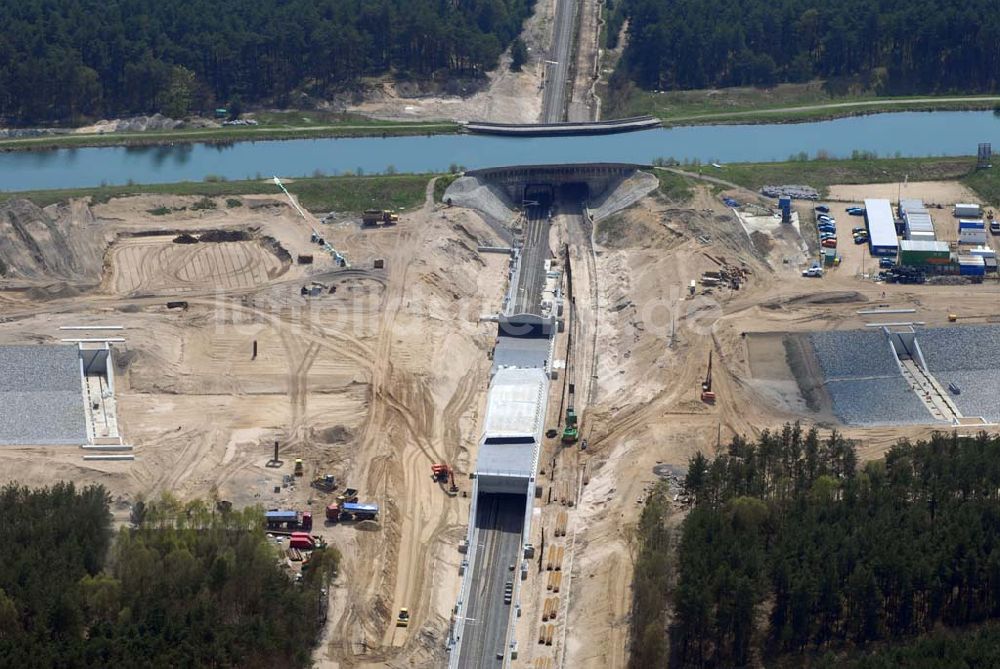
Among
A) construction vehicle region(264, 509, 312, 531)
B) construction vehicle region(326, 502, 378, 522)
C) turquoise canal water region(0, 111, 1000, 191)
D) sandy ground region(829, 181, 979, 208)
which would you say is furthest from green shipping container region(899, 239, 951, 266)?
construction vehicle region(264, 509, 312, 531)

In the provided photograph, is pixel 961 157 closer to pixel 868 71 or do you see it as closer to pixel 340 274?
pixel 868 71

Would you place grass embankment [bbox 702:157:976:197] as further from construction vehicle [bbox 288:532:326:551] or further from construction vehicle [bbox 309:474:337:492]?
construction vehicle [bbox 288:532:326:551]

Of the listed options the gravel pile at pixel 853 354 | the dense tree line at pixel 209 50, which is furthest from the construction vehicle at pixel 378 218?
the gravel pile at pixel 853 354

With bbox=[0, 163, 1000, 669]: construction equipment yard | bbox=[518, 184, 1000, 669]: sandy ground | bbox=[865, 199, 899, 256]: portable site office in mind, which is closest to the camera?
bbox=[518, 184, 1000, 669]: sandy ground

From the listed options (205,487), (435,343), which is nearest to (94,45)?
(435,343)

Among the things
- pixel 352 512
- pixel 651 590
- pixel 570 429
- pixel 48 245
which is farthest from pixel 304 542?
pixel 48 245

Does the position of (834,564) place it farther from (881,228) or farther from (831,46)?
(831,46)
